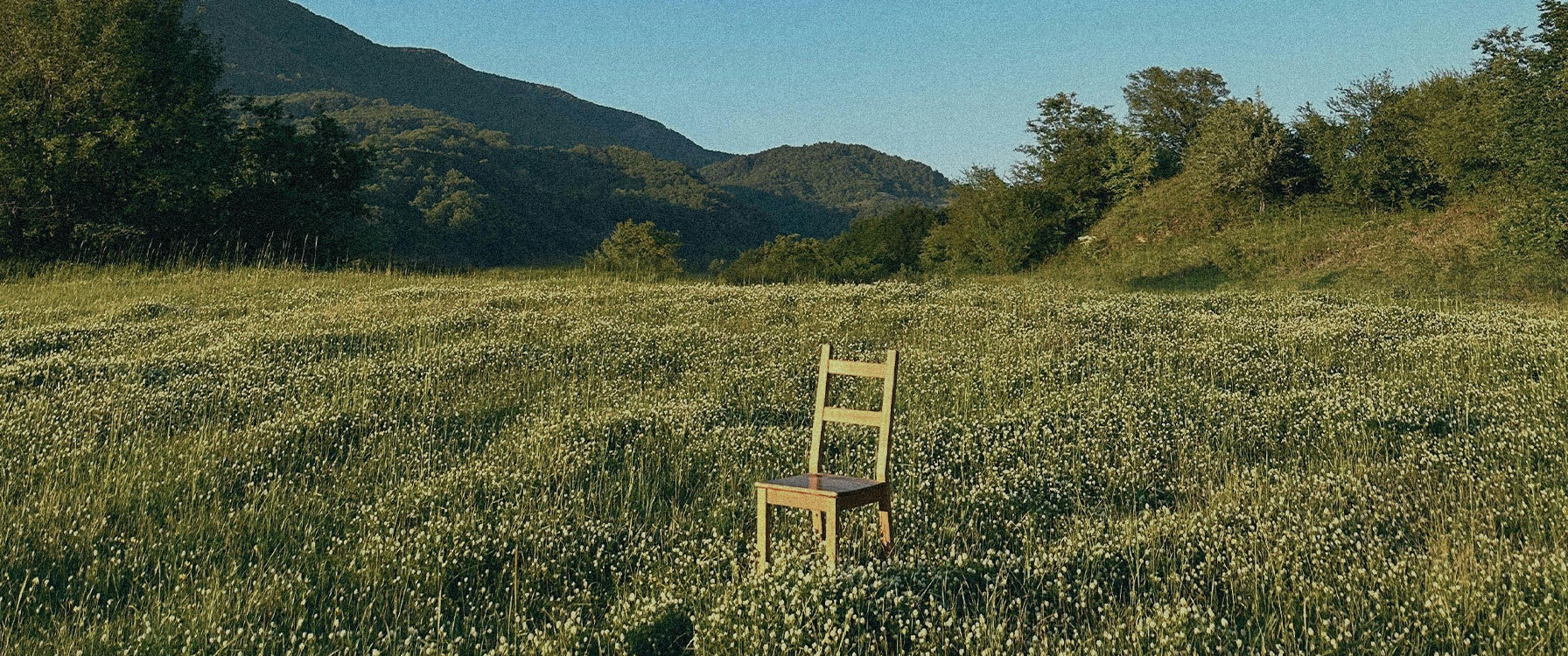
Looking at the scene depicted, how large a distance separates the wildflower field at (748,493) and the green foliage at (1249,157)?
25.1m

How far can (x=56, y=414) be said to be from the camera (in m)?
8.59

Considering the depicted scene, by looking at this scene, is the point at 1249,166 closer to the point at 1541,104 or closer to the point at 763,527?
Result: the point at 1541,104

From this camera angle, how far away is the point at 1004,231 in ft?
144

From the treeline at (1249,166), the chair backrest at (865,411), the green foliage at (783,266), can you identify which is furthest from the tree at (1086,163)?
the chair backrest at (865,411)

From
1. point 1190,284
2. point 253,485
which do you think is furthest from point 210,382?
point 1190,284

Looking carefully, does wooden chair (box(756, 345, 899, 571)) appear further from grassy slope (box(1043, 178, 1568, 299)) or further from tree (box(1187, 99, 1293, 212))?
tree (box(1187, 99, 1293, 212))

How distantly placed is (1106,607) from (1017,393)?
5.42 meters

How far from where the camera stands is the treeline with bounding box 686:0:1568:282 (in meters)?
24.3

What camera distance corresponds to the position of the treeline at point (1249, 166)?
24297 millimetres

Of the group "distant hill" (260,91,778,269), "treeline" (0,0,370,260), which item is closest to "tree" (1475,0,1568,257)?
"treeline" (0,0,370,260)

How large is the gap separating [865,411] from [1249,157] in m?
37.0

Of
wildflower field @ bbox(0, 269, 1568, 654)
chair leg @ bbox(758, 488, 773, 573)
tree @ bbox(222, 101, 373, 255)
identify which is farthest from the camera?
tree @ bbox(222, 101, 373, 255)

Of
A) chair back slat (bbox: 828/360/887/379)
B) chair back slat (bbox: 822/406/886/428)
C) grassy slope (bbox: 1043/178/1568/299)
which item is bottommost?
chair back slat (bbox: 822/406/886/428)

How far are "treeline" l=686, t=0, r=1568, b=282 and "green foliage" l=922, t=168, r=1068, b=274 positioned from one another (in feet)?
0.26
